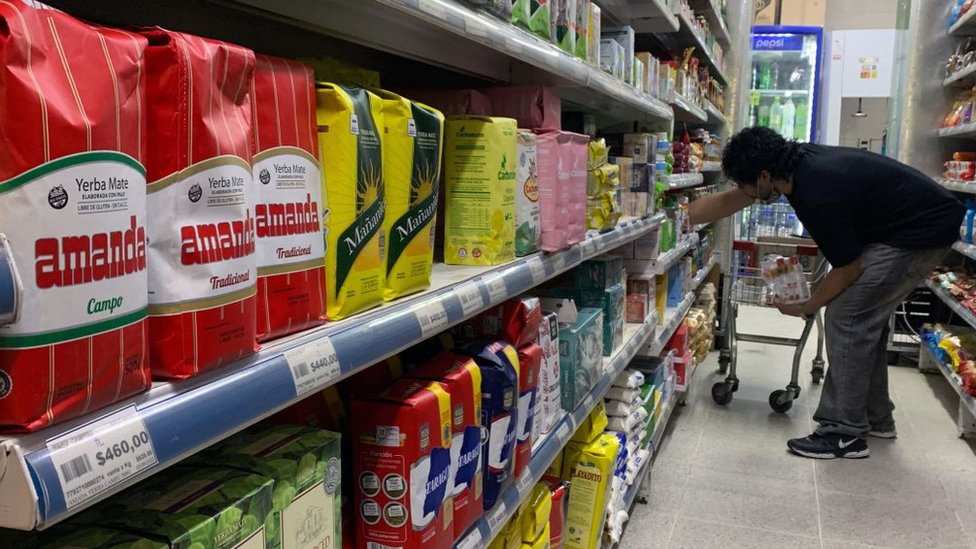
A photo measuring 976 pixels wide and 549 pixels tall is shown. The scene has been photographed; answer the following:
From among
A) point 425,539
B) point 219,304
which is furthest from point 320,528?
point 219,304

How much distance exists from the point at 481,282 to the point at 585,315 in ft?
2.91

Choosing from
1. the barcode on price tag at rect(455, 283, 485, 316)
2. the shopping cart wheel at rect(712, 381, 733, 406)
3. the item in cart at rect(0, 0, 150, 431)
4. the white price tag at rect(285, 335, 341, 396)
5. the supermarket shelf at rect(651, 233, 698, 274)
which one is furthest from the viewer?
the shopping cart wheel at rect(712, 381, 733, 406)

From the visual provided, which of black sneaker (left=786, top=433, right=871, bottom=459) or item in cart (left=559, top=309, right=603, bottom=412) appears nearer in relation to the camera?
item in cart (left=559, top=309, right=603, bottom=412)

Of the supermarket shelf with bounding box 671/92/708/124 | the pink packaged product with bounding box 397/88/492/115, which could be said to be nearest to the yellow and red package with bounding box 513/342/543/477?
the pink packaged product with bounding box 397/88/492/115

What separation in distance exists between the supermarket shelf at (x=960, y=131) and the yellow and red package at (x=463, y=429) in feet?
13.7

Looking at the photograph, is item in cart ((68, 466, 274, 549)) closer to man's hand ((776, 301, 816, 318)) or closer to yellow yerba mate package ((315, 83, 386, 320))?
yellow yerba mate package ((315, 83, 386, 320))

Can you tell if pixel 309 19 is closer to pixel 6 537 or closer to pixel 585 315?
pixel 6 537

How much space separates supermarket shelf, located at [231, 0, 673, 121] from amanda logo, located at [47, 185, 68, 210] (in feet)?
1.58

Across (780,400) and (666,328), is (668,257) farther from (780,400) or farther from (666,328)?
(780,400)

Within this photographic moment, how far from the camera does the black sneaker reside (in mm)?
3592

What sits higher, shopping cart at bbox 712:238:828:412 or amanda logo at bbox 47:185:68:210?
amanda logo at bbox 47:185:68:210

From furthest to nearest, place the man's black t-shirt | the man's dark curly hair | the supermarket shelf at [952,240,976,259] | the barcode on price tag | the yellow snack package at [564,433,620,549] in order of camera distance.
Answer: the supermarket shelf at [952,240,976,259]
the man's dark curly hair
the man's black t-shirt
the yellow snack package at [564,433,620,549]
the barcode on price tag

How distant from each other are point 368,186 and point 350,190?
0.04 m

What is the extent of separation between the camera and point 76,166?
0.50m
